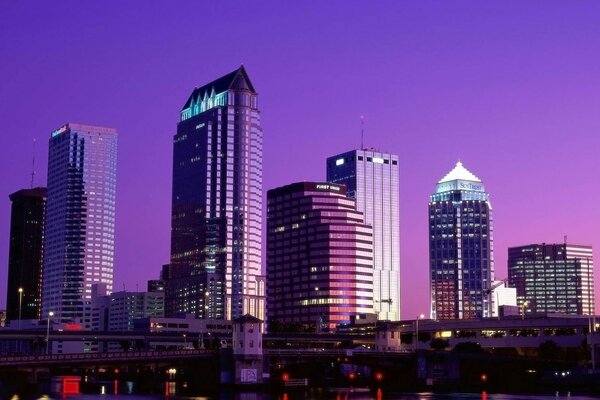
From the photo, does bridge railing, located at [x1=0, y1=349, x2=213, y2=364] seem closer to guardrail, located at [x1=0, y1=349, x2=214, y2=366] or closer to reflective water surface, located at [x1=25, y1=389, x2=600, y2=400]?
guardrail, located at [x1=0, y1=349, x2=214, y2=366]

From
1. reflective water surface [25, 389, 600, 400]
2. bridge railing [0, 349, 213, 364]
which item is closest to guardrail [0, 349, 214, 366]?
bridge railing [0, 349, 213, 364]

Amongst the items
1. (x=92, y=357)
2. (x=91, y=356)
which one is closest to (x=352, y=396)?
(x=92, y=357)

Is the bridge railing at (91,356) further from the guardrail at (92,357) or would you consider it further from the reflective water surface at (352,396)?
the reflective water surface at (352,396)

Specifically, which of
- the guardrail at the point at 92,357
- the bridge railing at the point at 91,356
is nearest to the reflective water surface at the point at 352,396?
the guardrail at the point at 92,357

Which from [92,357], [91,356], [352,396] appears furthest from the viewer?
[91,356]

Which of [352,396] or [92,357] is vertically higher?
[92,357]

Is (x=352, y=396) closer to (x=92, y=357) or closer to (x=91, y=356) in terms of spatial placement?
(x=92, y=357)

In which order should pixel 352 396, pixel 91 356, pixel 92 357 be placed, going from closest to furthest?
pixel 352 396 < pixel 92 357 < pixel 91 356

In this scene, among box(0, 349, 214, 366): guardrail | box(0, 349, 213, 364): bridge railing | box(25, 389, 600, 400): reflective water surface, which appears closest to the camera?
box(25, 389, 600, 400): reflective water surface

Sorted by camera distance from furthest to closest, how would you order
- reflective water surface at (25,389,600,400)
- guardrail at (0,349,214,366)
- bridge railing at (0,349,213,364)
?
bridge railing at (0,349,213,364) < guardrail at (0,349,214,366) < reflective water surface at (25,389,600,400)

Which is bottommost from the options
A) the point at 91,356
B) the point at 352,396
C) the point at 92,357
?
the point at 352,396

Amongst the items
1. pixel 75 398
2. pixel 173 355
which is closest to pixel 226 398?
pixel 75 398

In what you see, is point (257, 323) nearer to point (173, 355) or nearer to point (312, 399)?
point (173, 355)

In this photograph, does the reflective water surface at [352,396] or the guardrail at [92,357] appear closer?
the reflective water surface at [352,396]
